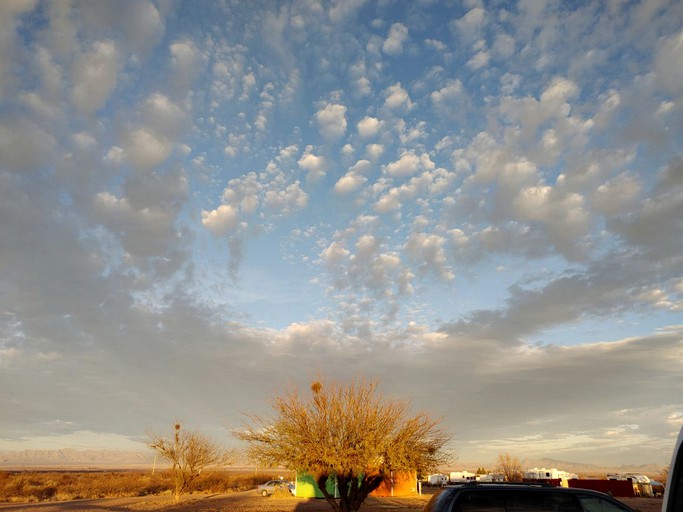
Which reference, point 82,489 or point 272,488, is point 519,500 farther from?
point 82,489

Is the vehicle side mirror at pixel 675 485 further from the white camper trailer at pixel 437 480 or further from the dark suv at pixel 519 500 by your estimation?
the white camper trailer at pixel 437 480

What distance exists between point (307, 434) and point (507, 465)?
83.4 metres

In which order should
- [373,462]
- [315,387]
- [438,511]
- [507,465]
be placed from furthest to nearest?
[507,465]
[315,387]
[373,462]
[438,511]

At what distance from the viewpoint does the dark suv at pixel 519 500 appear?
7.68m

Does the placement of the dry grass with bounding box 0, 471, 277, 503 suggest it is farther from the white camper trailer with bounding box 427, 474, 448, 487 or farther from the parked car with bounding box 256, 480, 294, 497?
the white camper trailer with bounding box 427, 474, 448, 487

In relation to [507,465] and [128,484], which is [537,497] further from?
[507,465]

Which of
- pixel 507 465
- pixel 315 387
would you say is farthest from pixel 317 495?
pixel 507 465

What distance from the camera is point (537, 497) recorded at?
7.89 metres

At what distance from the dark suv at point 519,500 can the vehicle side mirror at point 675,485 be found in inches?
189

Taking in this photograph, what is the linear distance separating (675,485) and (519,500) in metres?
5.14

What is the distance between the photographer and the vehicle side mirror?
3.21 m

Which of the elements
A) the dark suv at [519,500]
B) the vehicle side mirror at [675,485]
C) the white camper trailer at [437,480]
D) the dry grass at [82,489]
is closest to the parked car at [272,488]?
the dry grass at [82,489]

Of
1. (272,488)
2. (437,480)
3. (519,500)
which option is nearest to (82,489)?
(272,488)

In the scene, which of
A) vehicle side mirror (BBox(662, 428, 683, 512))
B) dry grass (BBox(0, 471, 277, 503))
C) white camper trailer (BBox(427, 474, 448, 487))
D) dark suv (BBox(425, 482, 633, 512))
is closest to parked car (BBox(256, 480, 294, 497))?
dry grass (BBox(0, 471, 277, 503))
